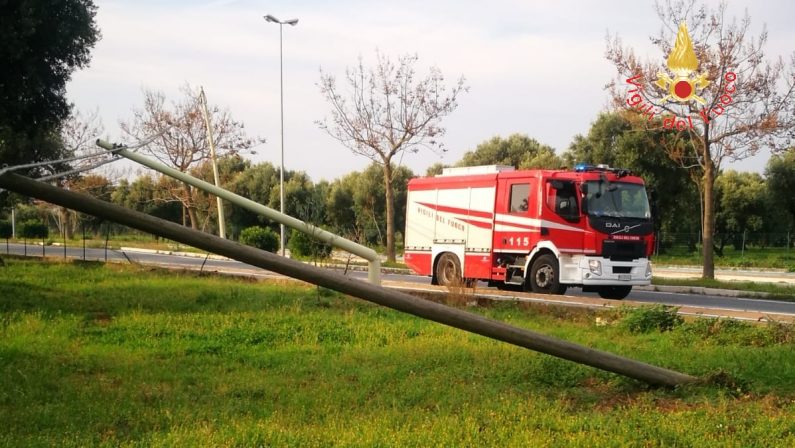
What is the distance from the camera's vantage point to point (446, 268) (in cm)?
1986

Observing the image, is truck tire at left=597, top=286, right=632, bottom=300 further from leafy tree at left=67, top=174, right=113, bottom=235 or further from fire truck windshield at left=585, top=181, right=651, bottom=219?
leafy tree at left=67, top=174, right=113, bottom=235

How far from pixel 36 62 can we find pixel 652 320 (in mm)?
11092

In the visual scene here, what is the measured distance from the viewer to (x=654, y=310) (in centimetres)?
1134

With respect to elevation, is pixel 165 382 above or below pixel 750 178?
below

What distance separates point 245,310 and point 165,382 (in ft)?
16.9

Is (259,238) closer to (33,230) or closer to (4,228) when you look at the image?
(33,230)

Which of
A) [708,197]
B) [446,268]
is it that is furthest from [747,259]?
[446,268]

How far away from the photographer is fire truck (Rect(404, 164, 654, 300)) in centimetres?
1652

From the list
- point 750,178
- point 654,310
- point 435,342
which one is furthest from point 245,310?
point 750,178

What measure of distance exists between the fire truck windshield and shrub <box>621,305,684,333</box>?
5.36 metres

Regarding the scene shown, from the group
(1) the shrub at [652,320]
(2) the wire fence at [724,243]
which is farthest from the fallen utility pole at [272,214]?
(2) the wire fence at [724,243]

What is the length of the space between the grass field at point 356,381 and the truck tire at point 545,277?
365cm

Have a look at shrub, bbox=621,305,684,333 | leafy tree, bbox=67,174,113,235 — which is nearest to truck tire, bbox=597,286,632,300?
shrub, bbox=621,305,684,333

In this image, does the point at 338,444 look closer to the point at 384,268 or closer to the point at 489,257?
the point at 489,257
